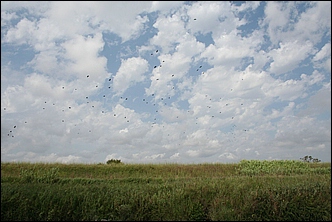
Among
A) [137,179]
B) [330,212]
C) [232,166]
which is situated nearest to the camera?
[330,212]

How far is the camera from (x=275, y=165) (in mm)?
22344

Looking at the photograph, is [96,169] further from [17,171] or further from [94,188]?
[94,188]

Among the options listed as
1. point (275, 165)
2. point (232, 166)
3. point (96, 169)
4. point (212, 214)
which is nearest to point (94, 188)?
point (212, 214)

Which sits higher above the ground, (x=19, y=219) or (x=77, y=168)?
(x=77, y=168)

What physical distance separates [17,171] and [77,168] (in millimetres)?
3350

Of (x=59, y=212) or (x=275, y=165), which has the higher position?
(x=275, y=165)

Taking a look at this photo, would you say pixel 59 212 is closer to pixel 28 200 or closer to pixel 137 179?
pixel 28 200

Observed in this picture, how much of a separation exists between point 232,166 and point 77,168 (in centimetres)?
1017

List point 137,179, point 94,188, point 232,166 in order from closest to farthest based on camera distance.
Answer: point 94,188
point 137,179
point 232,166

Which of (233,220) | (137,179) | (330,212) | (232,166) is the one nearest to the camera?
(233,220)

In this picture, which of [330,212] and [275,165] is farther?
[275,165]

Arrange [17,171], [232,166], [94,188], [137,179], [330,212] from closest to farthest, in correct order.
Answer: [330,212], [94,188], [137,179], [17,171], [232,166]

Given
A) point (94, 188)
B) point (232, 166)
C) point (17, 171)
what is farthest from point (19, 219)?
point (232, 166)

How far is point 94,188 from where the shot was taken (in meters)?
10.0
